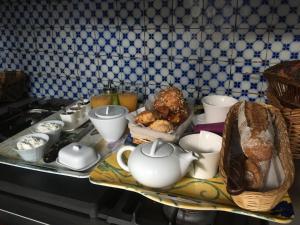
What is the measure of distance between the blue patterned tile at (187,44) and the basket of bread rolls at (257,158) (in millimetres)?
360

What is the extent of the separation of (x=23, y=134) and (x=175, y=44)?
2.08 ft

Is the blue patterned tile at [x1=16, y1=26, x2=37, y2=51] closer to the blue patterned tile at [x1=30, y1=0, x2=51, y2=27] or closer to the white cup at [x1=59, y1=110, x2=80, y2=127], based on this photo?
the blue patterned tile at [x1=30, y1=0, x2=51, y2=27]

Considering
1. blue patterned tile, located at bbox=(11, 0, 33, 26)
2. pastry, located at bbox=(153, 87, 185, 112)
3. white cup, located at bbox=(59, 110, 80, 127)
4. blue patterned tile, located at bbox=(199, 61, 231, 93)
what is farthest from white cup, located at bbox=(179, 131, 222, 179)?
blue patterned tile, located at bbox=(11, 0, 33, 26)

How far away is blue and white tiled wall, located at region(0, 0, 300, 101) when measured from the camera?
933mm

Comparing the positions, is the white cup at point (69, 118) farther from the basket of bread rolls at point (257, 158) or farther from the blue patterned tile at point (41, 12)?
the basket of bread rolls at point (257, 158)

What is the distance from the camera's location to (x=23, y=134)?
3.05ft

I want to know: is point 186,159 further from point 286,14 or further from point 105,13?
point 105,13

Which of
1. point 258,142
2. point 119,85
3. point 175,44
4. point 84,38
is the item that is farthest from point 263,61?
point 84,38

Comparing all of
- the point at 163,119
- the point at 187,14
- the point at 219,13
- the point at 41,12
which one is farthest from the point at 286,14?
the point at 41,12

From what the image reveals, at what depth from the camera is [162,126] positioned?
747mm

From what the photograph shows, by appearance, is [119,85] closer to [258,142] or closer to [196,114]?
[196,114]

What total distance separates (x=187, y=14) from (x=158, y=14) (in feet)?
0.36

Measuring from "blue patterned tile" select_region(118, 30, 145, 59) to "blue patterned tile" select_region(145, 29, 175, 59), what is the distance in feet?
0.08

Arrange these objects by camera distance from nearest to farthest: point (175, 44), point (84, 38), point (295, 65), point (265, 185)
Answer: point (265, 185) → point (295, 65) → point (175, 44) → point (84, 38)
